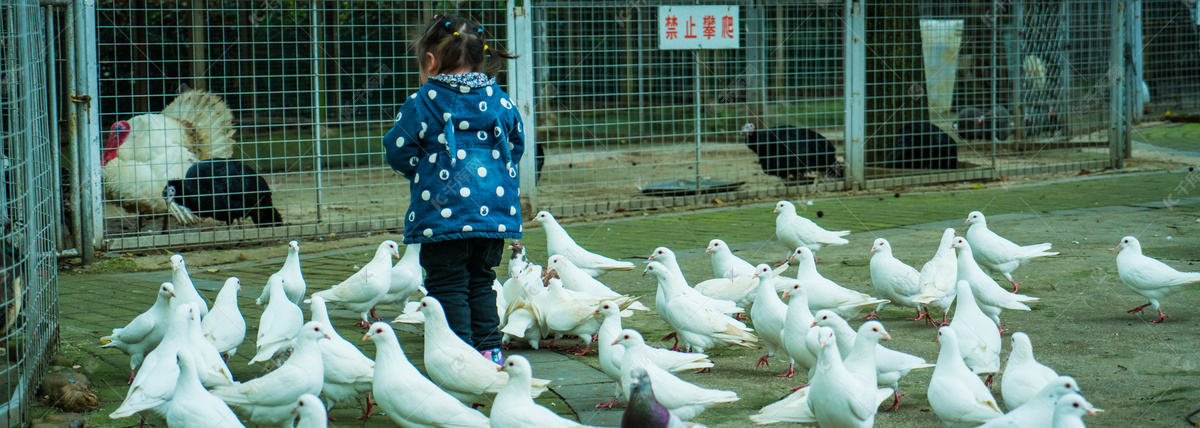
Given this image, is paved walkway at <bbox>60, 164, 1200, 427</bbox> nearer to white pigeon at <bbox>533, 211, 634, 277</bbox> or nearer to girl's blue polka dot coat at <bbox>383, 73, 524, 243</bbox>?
girl's blue polka dot coat at <bbox>383, 73, 524, 243</bbox>

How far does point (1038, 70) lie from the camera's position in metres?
12.8

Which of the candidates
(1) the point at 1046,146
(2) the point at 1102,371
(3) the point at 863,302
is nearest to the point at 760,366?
(3) the point at 863,302

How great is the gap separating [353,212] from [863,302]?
17.8 ft

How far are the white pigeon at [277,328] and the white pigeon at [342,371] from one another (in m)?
0.38

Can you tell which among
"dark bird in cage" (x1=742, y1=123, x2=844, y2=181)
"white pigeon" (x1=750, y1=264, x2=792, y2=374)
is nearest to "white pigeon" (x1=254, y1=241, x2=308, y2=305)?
"white pigeon" (x1=750, y1=264, x2=792, y2=374)

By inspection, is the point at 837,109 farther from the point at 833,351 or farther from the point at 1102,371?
the point at 833,351

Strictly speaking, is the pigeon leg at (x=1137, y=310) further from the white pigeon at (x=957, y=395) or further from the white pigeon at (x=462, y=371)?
the white pigeon at (x=462, y=371)

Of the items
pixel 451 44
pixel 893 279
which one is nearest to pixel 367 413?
pixel 451 44

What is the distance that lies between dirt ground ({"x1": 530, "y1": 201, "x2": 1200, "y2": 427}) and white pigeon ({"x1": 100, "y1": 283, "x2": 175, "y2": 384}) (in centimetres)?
171

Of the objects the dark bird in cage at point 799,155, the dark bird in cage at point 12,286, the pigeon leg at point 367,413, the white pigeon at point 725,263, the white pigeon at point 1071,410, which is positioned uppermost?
the dark bird in cage at point 799,155

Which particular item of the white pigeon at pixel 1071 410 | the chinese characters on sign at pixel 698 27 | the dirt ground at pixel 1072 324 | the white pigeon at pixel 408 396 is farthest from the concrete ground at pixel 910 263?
the chinese characters on sign at pixel 698 27

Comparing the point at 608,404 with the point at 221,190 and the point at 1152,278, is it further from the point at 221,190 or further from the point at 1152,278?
the point at 221,190

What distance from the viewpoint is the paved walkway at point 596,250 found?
A: 3.95 metres

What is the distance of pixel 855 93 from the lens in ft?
31.2
